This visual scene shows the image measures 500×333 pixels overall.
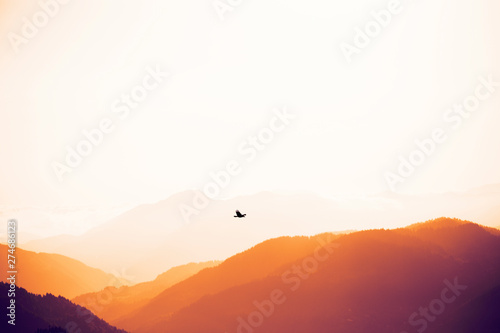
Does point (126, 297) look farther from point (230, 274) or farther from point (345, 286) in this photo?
point (345, 286)

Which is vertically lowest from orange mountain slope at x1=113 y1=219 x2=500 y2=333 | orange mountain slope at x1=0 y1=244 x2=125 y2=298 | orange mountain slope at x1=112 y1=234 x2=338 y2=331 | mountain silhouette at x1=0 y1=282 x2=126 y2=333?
orange mountain slope at x1=113 y1=219 x2=500 y2=333

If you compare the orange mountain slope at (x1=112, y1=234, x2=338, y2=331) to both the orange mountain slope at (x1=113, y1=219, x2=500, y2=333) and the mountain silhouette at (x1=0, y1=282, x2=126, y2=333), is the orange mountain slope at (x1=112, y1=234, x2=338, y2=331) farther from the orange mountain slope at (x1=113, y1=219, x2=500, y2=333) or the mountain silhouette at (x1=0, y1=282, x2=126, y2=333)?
the mountain silhouette at (x1=0, y1=282, x2=126, y2=333)

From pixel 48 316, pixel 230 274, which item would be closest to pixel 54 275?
pixel 230 274

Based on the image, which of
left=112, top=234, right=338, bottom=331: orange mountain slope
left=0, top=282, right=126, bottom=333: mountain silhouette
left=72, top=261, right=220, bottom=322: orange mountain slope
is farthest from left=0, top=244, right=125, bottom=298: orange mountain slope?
left=0, top=282, right=126, bottom=333: mountain silhouette

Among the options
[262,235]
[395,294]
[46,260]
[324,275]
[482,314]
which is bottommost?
[482,314]

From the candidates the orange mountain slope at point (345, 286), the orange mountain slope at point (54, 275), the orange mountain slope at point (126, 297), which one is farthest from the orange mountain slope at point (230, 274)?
the orange mountain slope at point (54, 275)

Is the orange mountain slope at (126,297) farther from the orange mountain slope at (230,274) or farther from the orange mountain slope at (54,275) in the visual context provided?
the orange mountain slope at (54,275)

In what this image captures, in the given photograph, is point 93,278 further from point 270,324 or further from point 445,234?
point 445,234

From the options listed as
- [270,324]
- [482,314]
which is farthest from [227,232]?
[482,314]
